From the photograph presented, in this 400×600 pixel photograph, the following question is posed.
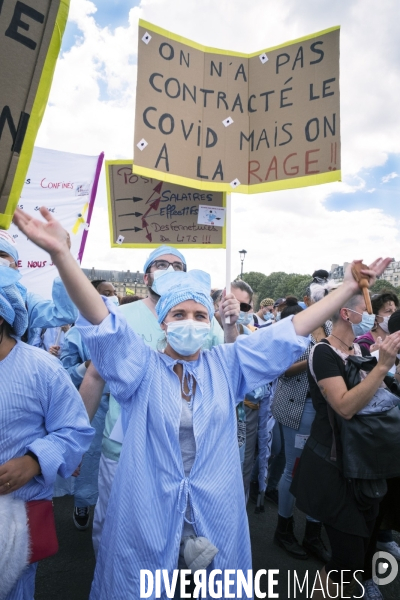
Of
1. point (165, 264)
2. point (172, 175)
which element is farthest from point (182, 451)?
point (172, 175)

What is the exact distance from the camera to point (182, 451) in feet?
5.63

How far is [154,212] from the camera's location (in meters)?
4.15

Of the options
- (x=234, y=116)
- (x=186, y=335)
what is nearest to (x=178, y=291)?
(x=186, y=335)

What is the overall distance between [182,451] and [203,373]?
1.14ft

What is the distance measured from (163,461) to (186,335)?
0.53m

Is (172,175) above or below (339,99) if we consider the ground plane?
below

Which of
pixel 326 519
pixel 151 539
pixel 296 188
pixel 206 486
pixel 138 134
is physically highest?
pixel 138 134

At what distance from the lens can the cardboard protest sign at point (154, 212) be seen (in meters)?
3.99

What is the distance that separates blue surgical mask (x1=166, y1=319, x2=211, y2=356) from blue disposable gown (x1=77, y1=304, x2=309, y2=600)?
0.26ft

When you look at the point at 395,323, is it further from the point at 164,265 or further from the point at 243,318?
the point at 164,265

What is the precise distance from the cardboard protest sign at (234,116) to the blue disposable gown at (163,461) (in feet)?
5.84

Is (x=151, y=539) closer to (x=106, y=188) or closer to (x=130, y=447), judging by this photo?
(x=130, y=447)

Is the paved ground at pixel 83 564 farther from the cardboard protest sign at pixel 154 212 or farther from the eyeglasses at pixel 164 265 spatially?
the cardboard protest sign at pixel 154 212

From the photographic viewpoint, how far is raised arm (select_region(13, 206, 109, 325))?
56.3 inches
